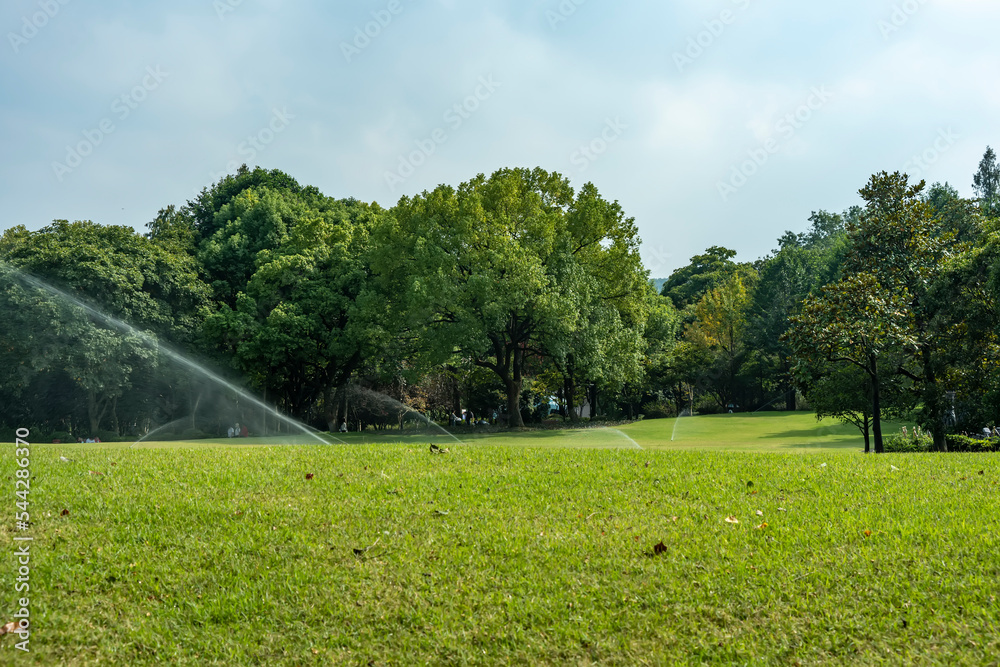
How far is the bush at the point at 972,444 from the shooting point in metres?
18.6

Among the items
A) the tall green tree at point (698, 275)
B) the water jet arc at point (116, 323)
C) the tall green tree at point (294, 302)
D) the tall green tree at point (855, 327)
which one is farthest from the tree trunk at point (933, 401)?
the tall green tree at point (698, 275)

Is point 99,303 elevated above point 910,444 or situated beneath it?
elevated above

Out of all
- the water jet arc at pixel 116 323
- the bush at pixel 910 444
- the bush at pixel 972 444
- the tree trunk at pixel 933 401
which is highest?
the water jet arc at pixel 116 323

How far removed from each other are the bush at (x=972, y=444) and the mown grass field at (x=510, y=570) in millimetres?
11584

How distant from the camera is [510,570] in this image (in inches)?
244

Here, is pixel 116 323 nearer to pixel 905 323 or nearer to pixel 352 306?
pixel 352 306

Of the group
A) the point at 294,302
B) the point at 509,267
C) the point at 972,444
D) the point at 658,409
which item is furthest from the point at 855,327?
the point at 658,409

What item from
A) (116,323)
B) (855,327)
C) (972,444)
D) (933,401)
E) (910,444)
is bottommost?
(910,444)

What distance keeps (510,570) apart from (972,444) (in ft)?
60.2

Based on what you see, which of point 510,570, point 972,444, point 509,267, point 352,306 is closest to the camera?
point 510,570

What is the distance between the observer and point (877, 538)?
6633 millimetres

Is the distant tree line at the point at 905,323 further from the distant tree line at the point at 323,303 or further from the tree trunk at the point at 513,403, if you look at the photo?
the tree trunk at the point at 513,403

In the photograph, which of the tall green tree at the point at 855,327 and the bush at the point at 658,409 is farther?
the bush at the point at 658,409

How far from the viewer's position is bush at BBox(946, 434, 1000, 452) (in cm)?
1859
